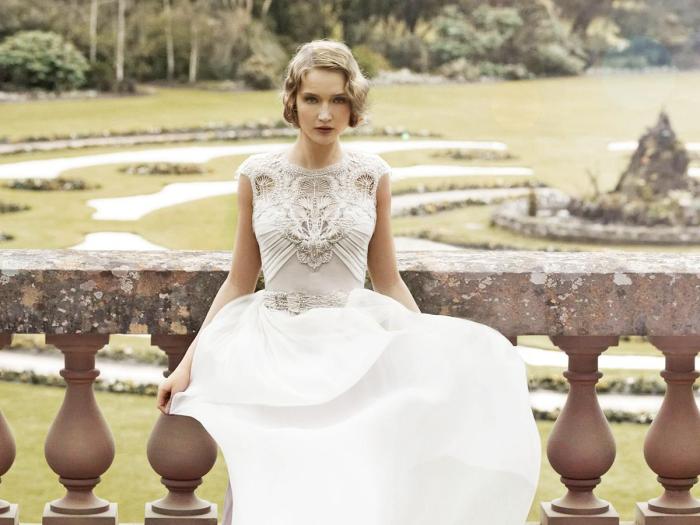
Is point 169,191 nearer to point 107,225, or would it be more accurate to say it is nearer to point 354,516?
point 107,225

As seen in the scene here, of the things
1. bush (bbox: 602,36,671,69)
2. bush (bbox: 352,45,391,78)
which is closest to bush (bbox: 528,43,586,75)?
bush (bbox: 602,36,671,69)

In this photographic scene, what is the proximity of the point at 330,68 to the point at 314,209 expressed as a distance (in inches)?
11.3

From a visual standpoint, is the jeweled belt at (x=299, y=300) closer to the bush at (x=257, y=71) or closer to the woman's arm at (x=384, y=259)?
the woman's arm at (x=384, y=259)

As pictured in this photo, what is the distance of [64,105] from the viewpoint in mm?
24016

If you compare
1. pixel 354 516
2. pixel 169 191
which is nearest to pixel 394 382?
pixel 354 516

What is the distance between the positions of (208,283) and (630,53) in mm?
24172

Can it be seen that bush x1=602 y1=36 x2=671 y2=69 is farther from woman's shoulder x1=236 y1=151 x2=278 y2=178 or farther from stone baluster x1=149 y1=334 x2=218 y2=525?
stone baluster x1=149 y1=334 x2=218 y2=525

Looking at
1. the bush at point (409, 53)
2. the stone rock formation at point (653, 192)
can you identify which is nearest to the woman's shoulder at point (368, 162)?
the stone rock formation at point (653, 192)

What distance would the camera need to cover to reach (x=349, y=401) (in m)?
2.38

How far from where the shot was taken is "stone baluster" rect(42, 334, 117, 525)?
8.41ft

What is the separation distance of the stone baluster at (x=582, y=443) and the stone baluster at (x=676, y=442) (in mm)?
84

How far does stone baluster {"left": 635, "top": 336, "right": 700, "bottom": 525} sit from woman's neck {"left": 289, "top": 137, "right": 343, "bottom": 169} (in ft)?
2.41

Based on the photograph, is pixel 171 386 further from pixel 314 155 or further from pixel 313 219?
pixel 314 155

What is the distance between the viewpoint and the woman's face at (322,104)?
2.70 meters
